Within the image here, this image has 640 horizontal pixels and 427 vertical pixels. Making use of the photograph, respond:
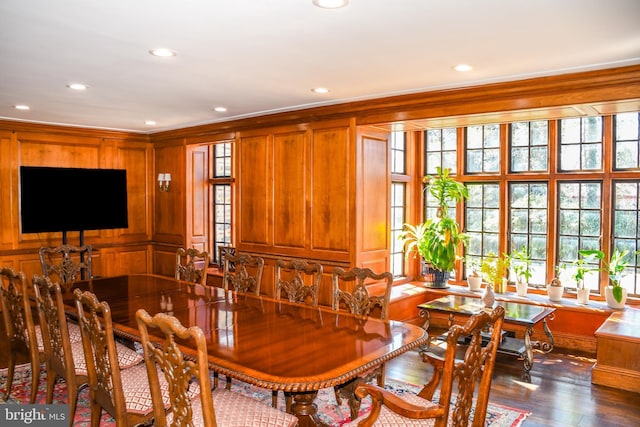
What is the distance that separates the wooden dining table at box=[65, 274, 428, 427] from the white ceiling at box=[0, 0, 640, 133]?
A: 1.76m

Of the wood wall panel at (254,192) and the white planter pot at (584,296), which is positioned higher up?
the wood wall panel at (254,192)

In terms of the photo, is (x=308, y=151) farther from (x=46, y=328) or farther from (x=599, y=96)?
(x=46, y=328)

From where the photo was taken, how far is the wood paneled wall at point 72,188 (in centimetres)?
633

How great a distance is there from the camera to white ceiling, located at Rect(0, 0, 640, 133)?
8.79 feet

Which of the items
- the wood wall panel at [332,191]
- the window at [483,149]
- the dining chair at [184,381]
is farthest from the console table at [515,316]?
the dining chair at [184,381]

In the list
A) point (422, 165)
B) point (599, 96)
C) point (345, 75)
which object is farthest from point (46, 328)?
point (422, 165)

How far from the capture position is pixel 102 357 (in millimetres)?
2506

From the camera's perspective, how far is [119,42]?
323 centimetres

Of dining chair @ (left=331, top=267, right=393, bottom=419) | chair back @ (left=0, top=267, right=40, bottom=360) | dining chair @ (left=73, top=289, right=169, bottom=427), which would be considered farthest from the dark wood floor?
dining chair @ (left=73, top=289, right=169, bottom=427)

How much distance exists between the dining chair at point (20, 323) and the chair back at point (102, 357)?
27.5 inches

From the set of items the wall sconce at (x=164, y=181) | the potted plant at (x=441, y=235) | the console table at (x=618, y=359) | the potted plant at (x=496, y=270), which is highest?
the wall sconce at (x=164, y=181)

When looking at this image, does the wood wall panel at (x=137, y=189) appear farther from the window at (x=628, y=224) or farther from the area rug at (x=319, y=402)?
the window at (x=628, y=224)

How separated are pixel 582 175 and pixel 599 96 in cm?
212

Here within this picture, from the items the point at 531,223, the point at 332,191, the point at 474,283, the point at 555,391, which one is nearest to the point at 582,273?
the point at 531,223
